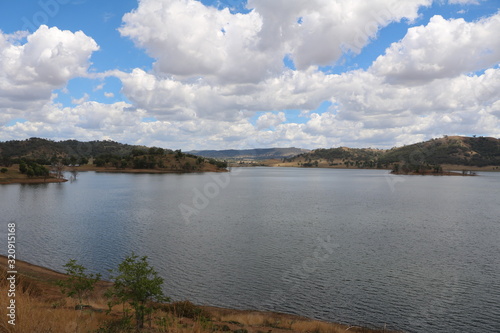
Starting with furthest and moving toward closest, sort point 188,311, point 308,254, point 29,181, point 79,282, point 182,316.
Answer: point 29,181
point 308,254
point 188,311
point 182,316
point 79,282

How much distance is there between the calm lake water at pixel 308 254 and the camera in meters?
30.3

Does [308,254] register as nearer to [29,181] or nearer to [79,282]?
[79,282]

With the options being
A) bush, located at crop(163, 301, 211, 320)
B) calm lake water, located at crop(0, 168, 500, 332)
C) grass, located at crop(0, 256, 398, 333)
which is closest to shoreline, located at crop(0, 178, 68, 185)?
calm lake water, located at crop(0, 168, 500, 332)

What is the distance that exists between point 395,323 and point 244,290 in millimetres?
14020

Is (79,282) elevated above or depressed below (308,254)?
above

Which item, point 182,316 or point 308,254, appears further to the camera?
point 308,254

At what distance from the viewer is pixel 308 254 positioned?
45188mm

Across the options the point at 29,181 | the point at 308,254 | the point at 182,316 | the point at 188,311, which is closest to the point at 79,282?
the point at 182,316

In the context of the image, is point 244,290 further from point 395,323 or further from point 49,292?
point 49,292

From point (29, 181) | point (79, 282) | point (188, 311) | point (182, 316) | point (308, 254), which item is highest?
point (79, 282)

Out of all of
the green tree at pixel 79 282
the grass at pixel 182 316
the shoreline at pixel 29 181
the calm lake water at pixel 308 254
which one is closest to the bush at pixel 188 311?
the grass at pixel 182 316

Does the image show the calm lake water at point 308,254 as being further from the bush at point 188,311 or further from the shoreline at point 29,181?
the shoreline at point 29,181

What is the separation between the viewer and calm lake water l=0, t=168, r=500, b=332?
30281 millimetres

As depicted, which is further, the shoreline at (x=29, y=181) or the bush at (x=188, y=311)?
the shoreline at (x=29, y=181)
